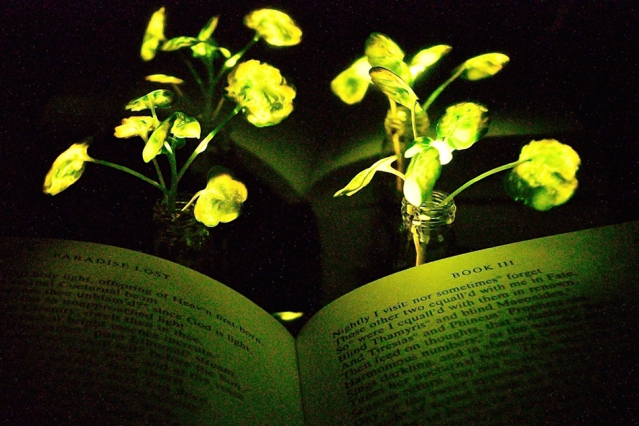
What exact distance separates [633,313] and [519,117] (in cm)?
41

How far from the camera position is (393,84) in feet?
2.09

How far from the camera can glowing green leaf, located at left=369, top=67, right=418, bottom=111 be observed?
62 cm

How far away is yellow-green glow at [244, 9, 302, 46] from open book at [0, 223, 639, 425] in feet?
1.22

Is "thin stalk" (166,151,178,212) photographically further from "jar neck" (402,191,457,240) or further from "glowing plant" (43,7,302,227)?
"jar neck" (402,191,457,240)

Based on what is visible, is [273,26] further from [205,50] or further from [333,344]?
[333,344]

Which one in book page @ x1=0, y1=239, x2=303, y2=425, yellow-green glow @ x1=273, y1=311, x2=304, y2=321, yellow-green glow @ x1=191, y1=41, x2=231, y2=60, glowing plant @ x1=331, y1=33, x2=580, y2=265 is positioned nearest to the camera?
book page @ x1=0, y1=239, x2=303, y2=425

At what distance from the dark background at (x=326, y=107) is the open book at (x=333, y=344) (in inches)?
6.7

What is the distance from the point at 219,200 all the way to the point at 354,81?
305 mm

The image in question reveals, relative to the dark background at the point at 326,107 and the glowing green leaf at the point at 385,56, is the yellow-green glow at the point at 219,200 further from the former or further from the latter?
the glowing green leaf at the point at 385,56

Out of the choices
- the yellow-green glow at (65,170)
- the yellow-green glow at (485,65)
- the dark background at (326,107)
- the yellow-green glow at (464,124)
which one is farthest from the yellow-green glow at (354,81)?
the yellow-green glow at (65,170)

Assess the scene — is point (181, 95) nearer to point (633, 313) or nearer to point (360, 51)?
point (360, 51)

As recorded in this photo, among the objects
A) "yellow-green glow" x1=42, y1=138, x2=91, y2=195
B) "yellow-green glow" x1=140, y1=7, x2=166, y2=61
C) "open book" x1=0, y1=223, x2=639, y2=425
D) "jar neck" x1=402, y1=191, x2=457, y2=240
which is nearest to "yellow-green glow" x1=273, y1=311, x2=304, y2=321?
"open book" x1=0, y1=223, x2=639, y2=425

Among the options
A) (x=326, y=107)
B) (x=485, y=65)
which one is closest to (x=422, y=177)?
(x=485, y=65)

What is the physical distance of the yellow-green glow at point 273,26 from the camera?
2.71ft
